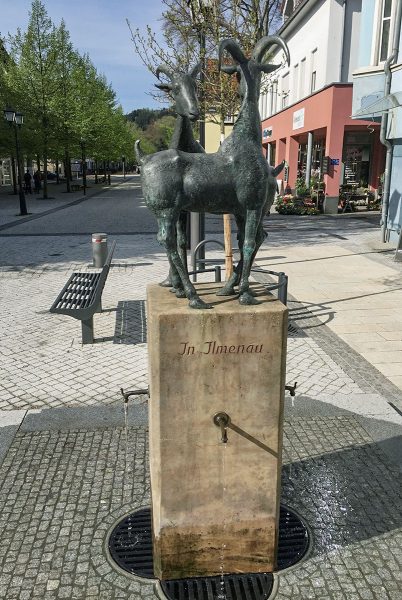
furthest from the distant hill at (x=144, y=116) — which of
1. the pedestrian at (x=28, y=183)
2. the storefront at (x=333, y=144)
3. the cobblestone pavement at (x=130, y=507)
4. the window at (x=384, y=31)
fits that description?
the cobblestone pavement at (x=130, y=507)

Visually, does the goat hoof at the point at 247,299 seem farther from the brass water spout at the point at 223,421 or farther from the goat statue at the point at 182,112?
the brass water spout at the point at 223,421

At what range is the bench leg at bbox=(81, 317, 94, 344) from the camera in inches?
288

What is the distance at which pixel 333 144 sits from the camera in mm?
24031

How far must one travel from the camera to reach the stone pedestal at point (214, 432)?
10.1 ft

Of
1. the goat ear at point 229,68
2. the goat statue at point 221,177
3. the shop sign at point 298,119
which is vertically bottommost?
the goat statue at point 221,177

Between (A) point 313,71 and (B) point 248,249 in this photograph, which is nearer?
(B) point 248,249

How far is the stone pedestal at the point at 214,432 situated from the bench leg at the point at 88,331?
13.0 ft

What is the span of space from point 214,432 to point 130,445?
71.2 inches

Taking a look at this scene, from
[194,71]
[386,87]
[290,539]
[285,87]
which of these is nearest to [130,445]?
[290,539]

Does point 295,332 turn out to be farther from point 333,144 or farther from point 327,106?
point 327,106

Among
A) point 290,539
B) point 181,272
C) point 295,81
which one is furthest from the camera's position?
point 295,81

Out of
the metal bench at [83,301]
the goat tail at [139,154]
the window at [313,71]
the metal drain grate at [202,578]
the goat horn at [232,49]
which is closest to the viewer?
the goat horn at [232,49]

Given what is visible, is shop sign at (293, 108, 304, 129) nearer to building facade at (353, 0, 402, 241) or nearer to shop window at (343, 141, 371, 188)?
shop window at (343, 141, 371, 188)

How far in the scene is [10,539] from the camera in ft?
11.9
